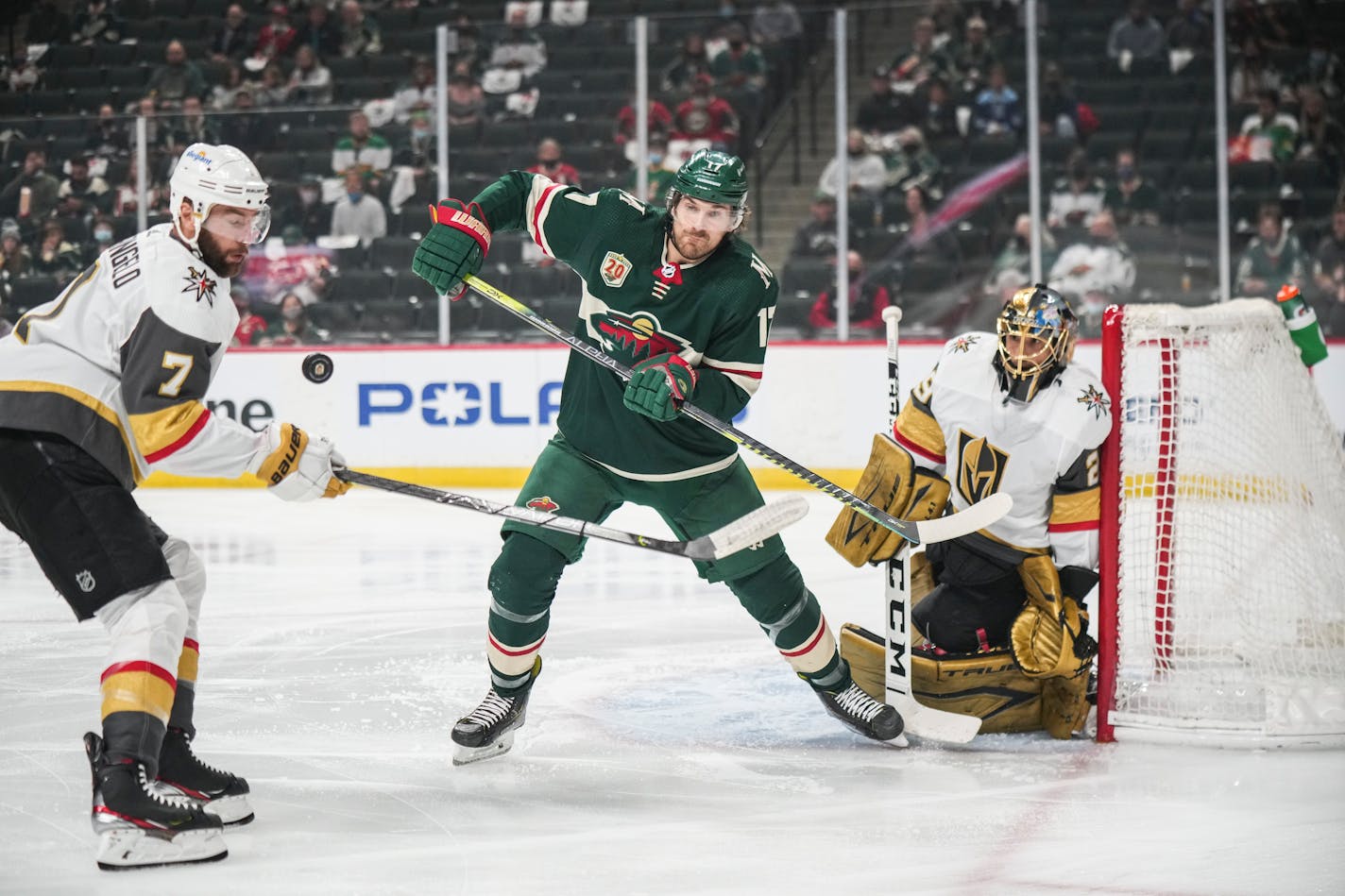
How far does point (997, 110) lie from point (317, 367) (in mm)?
5339

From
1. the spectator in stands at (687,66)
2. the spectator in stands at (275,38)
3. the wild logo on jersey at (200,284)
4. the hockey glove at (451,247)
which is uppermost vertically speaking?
the spectator in stands at (275,38)

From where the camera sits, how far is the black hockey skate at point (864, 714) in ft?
10.2

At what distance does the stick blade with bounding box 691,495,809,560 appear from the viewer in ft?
9.47

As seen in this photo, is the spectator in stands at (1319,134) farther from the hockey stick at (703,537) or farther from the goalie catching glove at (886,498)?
the hockey stick at (703,537)

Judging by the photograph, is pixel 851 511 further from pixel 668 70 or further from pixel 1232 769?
pixel 668 70

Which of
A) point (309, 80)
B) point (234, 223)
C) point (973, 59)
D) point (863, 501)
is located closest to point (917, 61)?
point (973, 59)

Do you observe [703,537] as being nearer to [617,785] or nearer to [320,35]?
[617,785]

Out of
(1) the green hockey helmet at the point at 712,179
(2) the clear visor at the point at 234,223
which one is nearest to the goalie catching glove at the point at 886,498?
(1) the green hockey helmet at the point at 712,179

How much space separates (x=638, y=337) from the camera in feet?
9.85

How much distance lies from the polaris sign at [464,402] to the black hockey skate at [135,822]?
501cm

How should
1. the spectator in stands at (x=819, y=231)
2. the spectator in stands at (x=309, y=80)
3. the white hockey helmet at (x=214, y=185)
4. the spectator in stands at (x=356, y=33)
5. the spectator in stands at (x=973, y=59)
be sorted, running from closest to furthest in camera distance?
the white hockey helmet at (x=214, y=185) < the spectator in stands at (x=819, y=231) < the spectator in stands at (x=973, y=59) < the spectator in stands at (x=309, y=80) < the spectator in stands at (x=356, y=33)

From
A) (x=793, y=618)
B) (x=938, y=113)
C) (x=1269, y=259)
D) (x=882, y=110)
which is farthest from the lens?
(x=938, y=113)

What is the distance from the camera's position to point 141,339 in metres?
2.30

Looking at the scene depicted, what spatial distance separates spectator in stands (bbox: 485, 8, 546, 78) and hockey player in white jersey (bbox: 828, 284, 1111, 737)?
195 inches
